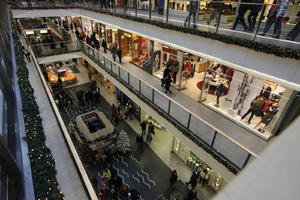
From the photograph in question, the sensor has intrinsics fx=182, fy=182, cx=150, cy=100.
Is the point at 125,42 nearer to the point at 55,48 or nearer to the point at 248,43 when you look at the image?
the point at 55,48

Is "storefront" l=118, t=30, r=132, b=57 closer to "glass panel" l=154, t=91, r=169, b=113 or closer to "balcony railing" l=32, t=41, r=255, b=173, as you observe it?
"balcony railing" l=32, t=41, r=255, b=173

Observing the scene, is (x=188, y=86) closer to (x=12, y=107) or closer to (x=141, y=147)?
(x=141, y=147)

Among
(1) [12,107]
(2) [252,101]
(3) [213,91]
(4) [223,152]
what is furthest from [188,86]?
(1) [12,107]

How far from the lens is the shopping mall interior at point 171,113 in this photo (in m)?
3.49

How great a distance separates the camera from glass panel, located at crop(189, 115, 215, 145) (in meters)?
6.48

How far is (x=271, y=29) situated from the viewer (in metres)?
5.60

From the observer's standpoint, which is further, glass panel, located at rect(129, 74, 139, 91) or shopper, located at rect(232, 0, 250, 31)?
glass panel, located at rect(129, 74, 139, 91)

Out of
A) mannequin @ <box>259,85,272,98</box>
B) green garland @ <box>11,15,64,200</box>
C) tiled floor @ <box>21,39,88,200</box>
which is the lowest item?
tiled floor @ <box>21,39,88,200</box>

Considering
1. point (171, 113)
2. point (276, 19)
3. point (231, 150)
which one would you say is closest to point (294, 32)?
point (276, 19)

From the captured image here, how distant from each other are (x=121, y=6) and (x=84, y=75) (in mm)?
12631

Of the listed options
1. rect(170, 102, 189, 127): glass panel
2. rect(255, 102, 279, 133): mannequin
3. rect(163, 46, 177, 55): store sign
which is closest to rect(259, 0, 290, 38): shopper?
rect(255, 102, 279, 133): mannequin

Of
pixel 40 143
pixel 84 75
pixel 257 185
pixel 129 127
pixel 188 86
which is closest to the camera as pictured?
pixel 257 185

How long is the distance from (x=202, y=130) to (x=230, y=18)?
172 inches

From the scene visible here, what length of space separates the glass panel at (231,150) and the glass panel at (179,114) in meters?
1.53
